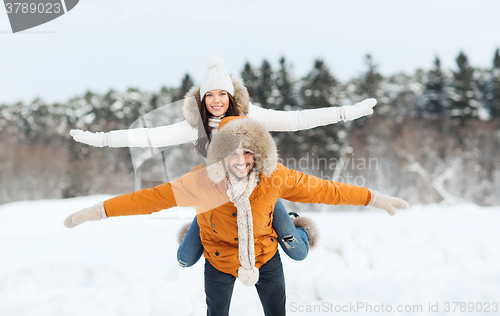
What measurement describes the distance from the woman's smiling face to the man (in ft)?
1.94

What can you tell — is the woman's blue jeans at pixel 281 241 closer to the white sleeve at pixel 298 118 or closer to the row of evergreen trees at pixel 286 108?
the white sleeve at pixel 298 118

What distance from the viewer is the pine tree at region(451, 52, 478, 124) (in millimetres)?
18391

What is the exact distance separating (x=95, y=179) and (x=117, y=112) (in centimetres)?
455

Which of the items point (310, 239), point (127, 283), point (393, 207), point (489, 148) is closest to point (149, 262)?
point (127, 283)

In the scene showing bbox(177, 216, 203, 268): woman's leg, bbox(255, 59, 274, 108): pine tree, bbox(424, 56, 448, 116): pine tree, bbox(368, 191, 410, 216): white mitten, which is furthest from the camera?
bbox(424, 56, 448, 116): pine tree

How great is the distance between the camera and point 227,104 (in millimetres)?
2492

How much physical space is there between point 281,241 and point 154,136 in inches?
48.5

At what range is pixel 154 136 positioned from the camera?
241cm

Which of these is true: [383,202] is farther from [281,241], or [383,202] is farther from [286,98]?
[286,98]

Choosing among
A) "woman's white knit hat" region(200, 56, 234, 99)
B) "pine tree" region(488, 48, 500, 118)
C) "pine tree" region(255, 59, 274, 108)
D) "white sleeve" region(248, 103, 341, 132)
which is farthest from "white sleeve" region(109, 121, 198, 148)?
"pine tree" region(488, 48, 500, 118)

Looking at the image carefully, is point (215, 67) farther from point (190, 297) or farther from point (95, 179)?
point (95, 179)

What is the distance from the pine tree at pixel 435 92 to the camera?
19.3 meters

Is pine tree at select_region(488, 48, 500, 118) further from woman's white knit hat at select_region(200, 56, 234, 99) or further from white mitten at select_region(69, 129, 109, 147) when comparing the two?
white mitten at select_region(69, 129, 109, 147)

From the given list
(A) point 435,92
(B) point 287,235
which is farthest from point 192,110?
(A) point 435,92
